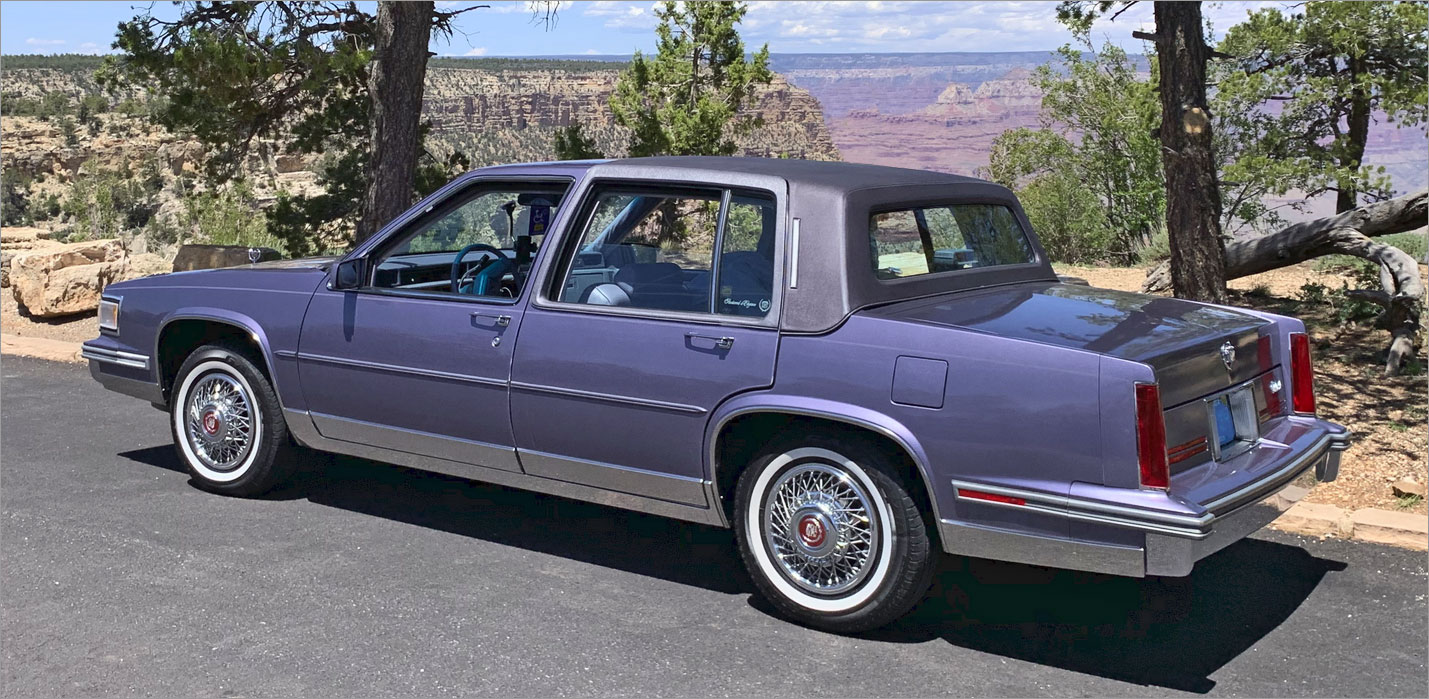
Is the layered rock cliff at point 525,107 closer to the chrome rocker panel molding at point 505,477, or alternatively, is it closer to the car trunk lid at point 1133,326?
the chrome rocker panel molding at point 505,477

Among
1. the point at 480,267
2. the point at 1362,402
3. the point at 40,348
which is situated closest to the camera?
the point at 480,267

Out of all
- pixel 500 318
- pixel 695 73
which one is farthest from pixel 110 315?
pixel 695 73

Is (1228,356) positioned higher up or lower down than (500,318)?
lower down

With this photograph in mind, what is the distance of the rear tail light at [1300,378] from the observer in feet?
17.2

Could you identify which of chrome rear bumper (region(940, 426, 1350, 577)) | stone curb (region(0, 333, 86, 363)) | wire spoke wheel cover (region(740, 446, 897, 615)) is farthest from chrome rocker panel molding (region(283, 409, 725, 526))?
stone curb (region(0, 333, 86, 363))

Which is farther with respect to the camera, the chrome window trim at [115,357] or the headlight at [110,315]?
the headlight at [110,315]

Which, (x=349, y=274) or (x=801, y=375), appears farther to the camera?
(x=349, y=274)

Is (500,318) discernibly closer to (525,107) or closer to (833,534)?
(833,534)

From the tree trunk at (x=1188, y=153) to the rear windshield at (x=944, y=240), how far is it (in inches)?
106

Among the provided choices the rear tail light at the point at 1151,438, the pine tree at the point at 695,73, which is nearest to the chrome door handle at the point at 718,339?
the rear tail light at the point at 1151,438

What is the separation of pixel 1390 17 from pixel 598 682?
54.0 ft

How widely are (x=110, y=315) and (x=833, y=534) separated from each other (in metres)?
4.30

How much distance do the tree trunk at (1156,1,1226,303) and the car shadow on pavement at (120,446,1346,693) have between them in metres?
2.68

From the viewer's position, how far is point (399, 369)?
5.86m
